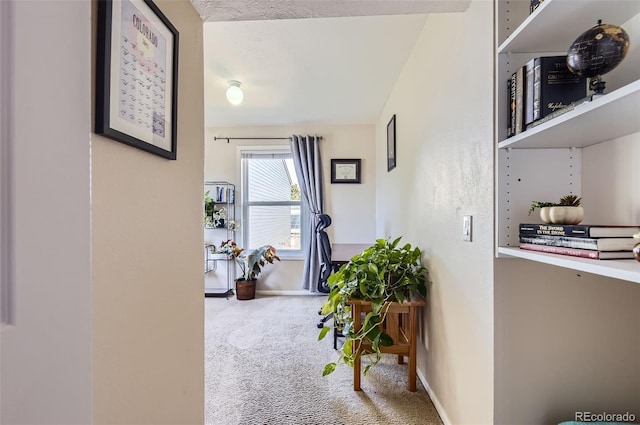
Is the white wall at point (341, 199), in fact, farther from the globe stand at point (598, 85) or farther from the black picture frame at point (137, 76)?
the globe stand at point (598, 85)

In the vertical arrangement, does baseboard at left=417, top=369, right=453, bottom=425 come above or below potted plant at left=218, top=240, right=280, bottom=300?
below

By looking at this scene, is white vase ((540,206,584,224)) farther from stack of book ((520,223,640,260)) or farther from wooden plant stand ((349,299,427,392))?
wooden plant stand ((349,299,427,392))

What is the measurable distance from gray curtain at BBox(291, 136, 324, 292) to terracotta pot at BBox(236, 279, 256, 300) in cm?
72

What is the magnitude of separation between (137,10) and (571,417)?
1.89m

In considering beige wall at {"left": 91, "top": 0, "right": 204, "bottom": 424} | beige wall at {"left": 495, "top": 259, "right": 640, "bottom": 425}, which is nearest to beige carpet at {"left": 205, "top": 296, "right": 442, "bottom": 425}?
beige wall at {"left": 91, "top": 0, "right": 204, "bottom": 424}

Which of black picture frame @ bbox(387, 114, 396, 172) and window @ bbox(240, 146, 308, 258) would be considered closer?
black picture frame @ bbox(387, 114, 396, 172)

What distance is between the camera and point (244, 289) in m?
3.99

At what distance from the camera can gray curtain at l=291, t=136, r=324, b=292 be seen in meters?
4.14

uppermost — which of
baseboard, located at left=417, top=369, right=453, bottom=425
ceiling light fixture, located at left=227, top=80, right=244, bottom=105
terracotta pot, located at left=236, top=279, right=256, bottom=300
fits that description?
ceiling light fixture, located at left=227, top=80, right=244, bottom=105

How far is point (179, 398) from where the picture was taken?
1056 millimetres

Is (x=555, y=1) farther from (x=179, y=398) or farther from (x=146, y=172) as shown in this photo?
(x=179, y=398)

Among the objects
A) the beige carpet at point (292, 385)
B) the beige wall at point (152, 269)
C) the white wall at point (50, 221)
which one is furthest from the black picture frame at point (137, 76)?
the beige carpet at point (292, 385)

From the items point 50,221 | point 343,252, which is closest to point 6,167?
point 50,221

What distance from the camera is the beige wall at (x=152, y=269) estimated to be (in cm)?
72
